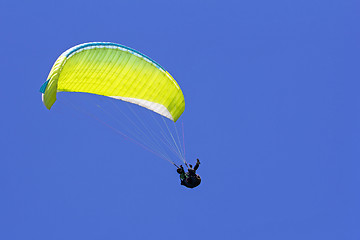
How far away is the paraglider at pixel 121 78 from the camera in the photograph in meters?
25.0

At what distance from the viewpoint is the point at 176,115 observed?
2873 centimetres

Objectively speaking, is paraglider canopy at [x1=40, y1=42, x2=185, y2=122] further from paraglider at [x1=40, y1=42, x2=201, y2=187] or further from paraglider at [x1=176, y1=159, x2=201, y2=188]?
paraglider at [x1=176, y1=159, x2=201, y2=188]

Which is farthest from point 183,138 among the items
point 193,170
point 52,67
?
point 52,67

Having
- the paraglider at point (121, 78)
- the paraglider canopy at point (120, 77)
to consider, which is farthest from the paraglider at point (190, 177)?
the paraglider canopy at point (120, 77)

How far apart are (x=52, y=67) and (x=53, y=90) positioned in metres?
1.32

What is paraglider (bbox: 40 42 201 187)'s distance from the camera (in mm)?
24984

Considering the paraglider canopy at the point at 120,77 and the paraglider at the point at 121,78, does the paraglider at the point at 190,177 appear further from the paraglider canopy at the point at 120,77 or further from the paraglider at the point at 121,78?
the paraglider canopy at the point at 120,77

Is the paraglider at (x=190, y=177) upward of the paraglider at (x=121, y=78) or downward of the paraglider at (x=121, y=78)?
downward

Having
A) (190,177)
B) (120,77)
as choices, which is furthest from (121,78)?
(190,177)

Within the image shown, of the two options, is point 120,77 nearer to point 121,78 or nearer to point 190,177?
point 121,78

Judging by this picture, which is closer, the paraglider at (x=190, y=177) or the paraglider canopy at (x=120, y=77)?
the paraglider canopy at (x=120, y=77)

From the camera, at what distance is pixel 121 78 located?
87.8ft

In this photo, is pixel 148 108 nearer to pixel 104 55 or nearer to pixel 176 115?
pixel 176 115

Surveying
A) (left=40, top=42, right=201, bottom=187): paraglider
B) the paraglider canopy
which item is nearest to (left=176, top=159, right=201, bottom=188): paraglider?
(left=40, top=42, right=201, bottom=187): paraglider
